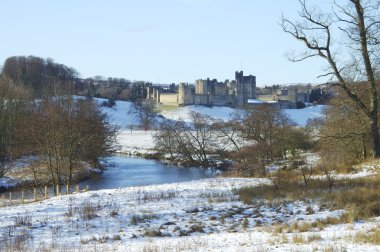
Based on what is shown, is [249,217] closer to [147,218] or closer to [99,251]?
[147,218]

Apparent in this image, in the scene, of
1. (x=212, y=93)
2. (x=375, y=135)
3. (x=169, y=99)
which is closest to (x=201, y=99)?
(x=212, y=93)

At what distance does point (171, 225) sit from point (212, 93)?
5930 inches

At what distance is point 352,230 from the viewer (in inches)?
422

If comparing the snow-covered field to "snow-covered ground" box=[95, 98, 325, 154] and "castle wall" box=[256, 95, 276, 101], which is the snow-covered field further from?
"castle wall" box=[256, 95, 276, 101]

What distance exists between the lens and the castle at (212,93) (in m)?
153

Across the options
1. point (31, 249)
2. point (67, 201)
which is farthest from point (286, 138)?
point (31, 249)

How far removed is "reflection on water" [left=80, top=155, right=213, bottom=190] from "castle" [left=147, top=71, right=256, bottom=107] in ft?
325

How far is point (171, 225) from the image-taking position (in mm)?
13250

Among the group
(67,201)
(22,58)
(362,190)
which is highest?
(22,58)

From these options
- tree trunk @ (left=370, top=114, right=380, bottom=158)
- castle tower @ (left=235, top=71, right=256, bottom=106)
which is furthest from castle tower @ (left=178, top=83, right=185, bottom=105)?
tree trunk @ (left=370, top=114, right=380, bottom=158)

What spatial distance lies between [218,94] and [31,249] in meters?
156

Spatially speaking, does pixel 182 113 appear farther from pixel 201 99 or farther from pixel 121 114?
pixel 201 99

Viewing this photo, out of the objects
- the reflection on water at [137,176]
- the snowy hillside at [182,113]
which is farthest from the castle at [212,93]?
the reflection on water at [137,176]

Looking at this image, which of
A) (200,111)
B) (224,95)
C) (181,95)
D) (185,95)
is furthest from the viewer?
(224,95)
